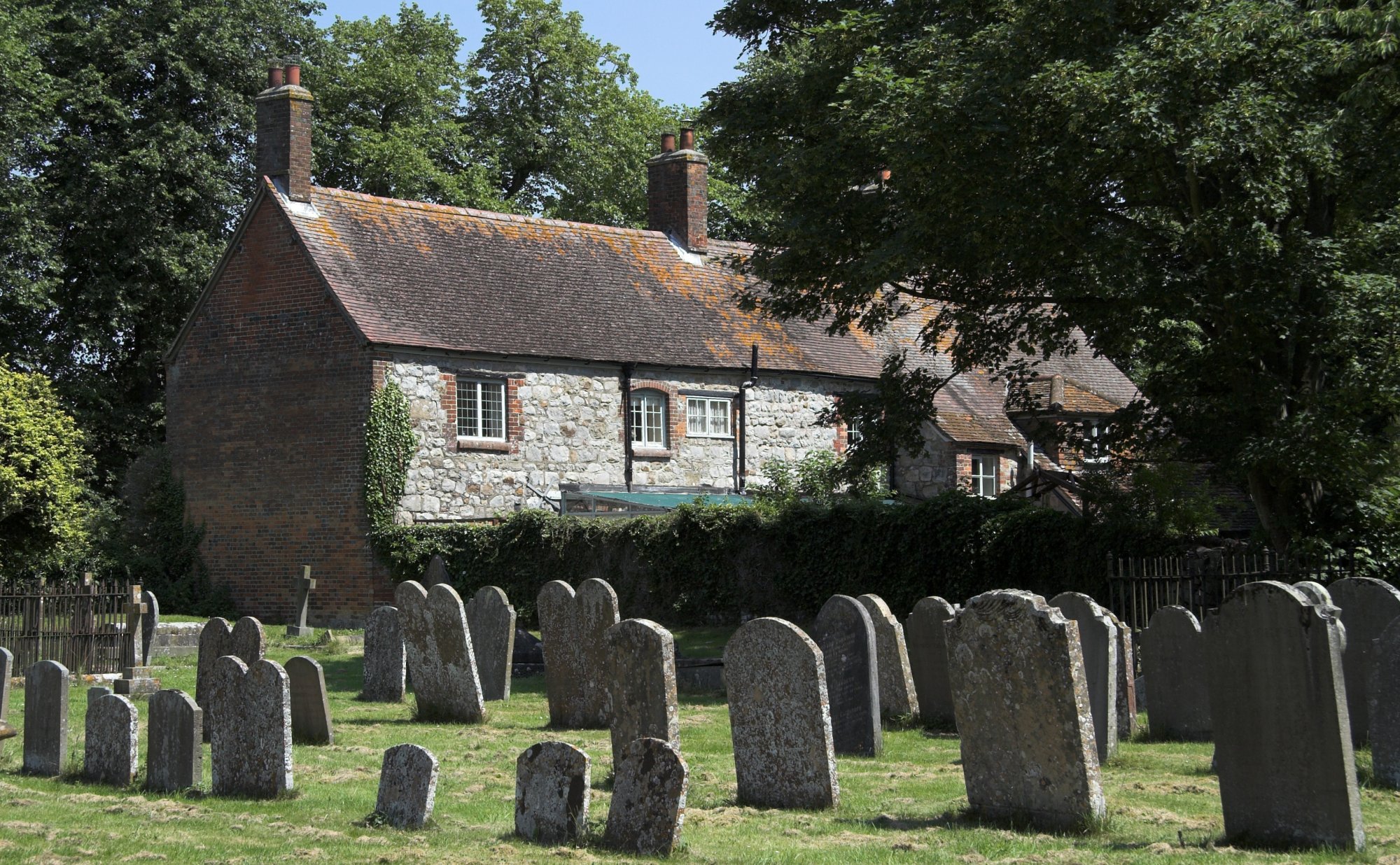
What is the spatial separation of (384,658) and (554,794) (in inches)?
336

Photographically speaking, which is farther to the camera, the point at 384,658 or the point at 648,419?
the point at 648,419

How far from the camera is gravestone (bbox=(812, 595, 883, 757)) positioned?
12.2m

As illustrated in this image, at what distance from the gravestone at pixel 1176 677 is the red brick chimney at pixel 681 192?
85.9 ft

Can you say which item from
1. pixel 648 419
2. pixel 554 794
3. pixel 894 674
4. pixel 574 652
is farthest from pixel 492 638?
pixel 648 419

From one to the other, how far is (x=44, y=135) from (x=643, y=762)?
111 ft

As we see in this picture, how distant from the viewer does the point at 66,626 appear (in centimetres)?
1920

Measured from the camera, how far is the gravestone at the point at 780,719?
10.2 m

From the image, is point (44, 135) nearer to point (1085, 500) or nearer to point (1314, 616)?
point (1085, 500)

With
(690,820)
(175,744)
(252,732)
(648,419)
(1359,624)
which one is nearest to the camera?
(690,820)

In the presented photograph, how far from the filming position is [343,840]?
930 centimetres

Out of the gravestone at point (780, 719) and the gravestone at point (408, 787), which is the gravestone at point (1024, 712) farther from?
the gravestone at point (408, 787)

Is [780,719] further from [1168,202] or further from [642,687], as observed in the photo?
[1168,202]

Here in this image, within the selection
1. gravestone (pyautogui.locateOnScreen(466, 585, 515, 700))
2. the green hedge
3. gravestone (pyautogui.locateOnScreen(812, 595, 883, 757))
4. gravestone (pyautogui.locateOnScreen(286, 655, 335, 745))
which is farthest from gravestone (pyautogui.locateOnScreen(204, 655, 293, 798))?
the green hedge

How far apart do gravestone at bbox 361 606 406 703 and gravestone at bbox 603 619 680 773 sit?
6.44 meters
